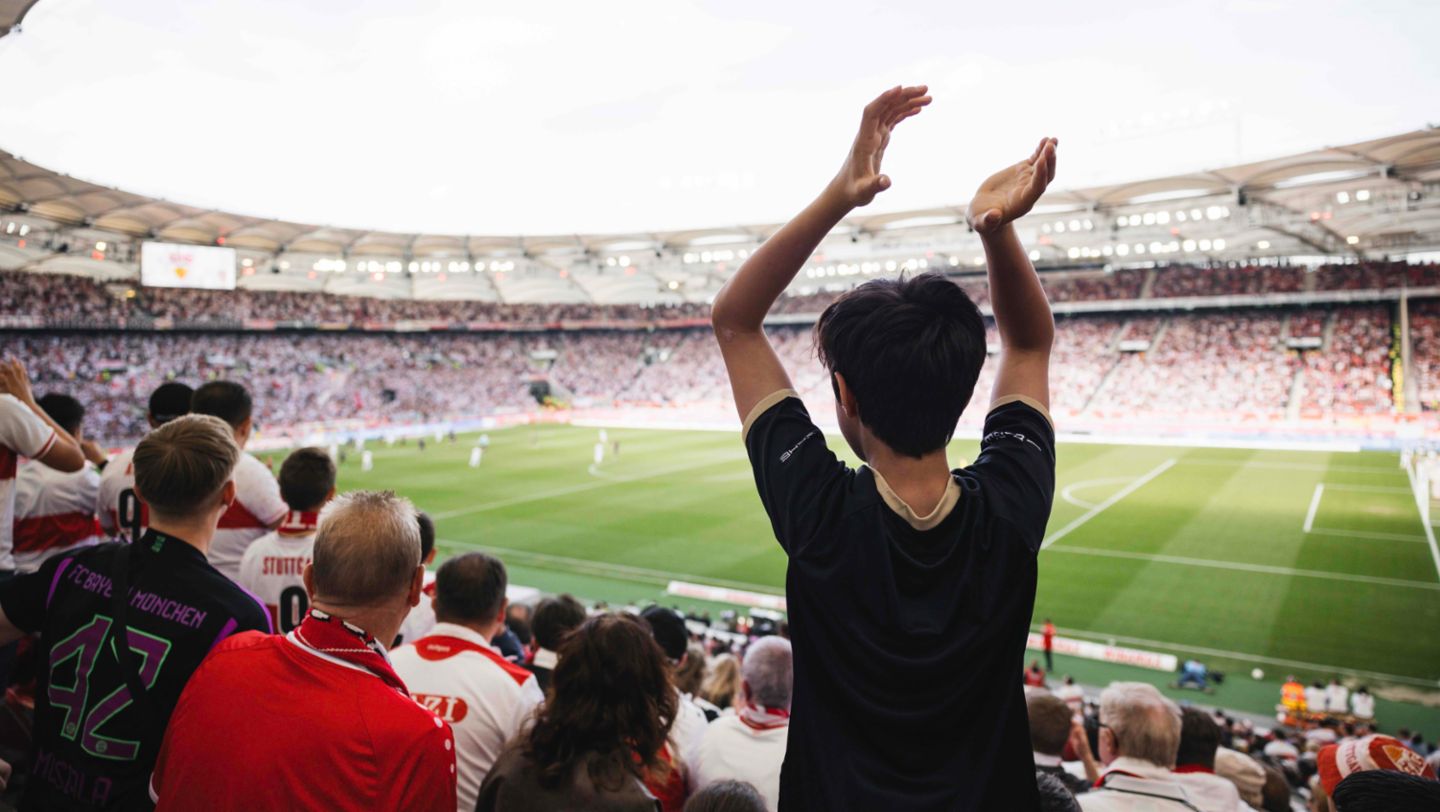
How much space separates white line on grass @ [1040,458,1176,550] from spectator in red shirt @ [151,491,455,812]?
1729 centimetres

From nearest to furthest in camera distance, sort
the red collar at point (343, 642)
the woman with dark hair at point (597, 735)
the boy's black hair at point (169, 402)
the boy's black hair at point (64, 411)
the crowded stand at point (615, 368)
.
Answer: the red collar at point (343, 642), the woman with dark hair at point (597, 735), the boy's black hair at point (169, 402), the boy's black hair at point (64, 411), the crowded stand at point (615, 368)

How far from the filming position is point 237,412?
5059 millimetres

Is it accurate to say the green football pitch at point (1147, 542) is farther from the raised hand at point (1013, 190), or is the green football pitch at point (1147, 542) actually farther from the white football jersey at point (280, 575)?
the raised hand at point (1013, 190)

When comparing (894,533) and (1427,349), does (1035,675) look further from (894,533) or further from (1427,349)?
(1427,349)

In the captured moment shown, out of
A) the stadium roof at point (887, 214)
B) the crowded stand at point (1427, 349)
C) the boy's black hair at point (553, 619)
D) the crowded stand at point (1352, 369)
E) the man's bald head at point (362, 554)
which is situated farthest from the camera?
the crowded stand at point (1352, 369)

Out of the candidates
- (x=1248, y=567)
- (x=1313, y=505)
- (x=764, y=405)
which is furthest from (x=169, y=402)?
(x=1313, y=505)

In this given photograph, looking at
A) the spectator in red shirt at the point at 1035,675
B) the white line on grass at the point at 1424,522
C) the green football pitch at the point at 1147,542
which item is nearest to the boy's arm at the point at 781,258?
the spectator in red shirt at the point at 1035,675

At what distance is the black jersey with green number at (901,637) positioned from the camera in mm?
1586

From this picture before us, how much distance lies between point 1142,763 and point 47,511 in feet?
21.9

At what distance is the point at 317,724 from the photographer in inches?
82.9

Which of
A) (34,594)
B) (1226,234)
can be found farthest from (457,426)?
(34,594)

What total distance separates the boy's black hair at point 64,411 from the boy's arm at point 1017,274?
6.87 m

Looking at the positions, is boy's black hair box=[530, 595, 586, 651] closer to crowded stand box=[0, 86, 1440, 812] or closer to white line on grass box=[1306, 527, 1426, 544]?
crowded stand box=[0, 86, 1440, 812]

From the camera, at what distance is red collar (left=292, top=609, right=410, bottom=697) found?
2.24 meters
